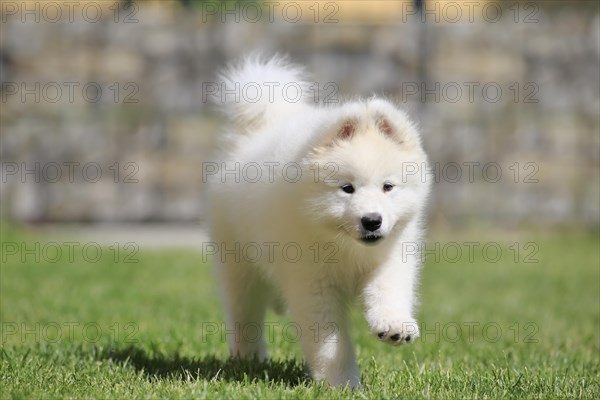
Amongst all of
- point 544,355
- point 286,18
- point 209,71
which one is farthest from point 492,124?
point 544,355

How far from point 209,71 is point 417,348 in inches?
261

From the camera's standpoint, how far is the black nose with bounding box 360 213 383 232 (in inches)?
133

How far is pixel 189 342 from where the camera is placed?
4.87m

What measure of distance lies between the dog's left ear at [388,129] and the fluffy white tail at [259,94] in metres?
0.89

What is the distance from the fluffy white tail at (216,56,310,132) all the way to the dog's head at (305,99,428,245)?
78 centimetres

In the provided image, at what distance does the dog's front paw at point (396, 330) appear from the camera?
3.42 metres

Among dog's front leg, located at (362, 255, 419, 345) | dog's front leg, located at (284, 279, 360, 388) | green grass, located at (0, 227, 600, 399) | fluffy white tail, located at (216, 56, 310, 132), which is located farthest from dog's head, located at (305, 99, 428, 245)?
fluffy white tail, located at (216, 56, 310, 132)

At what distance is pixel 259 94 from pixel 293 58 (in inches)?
248

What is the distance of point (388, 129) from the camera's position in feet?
12.1

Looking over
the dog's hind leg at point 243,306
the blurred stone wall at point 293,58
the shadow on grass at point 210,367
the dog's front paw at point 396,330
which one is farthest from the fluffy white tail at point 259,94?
the blurred stone wall at point 293,58

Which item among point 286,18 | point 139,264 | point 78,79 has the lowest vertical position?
point 139,264

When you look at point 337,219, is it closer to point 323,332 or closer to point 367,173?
point 367,173

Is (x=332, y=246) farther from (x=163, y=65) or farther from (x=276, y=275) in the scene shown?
(x=163, y=65)

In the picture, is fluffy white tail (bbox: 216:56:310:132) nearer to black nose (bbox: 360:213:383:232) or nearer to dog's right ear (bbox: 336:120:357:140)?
dog's right ear (bbox: 336:120:357:140)
